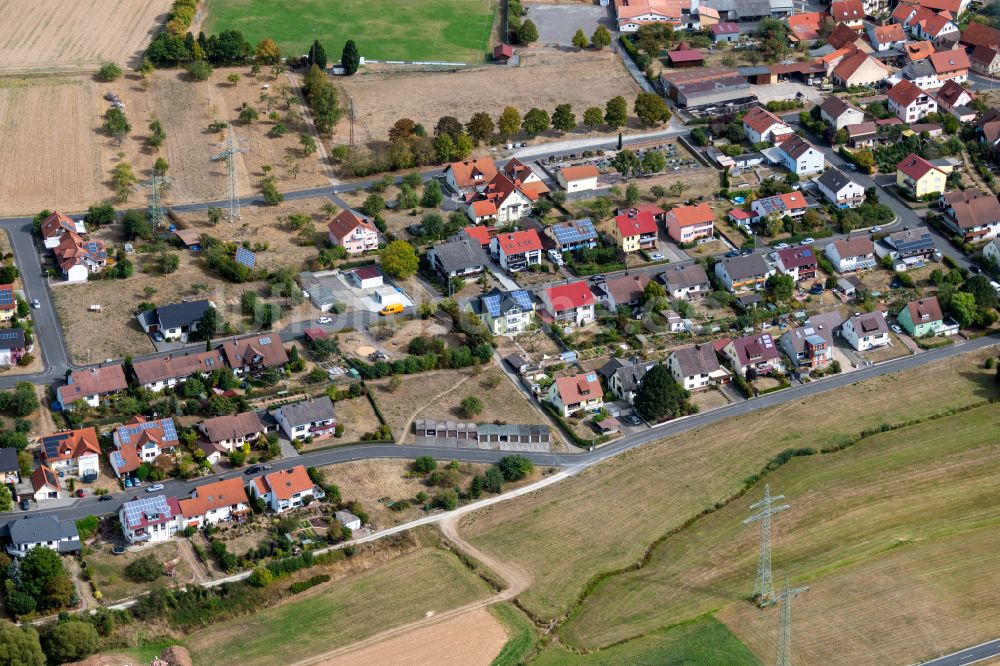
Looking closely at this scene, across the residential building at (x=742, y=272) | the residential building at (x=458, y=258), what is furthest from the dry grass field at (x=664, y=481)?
the residential building at (x=458, y=258)

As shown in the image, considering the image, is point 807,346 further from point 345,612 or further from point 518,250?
point 345,612

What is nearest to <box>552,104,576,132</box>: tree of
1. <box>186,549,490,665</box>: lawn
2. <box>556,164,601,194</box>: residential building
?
<box>556,164,601,194</box>: residential building

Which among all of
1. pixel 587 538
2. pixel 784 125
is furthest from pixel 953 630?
pixel 784 125

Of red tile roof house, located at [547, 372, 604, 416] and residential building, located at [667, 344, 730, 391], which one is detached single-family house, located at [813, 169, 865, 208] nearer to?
residential building, located at [667, 344, 730, 391]

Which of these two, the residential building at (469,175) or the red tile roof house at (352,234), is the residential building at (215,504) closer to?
the red tile roof house at (352,234)

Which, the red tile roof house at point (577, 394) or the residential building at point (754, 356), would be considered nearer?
the red tile roof house at point (577, 394)

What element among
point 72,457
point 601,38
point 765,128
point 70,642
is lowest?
point 70,642

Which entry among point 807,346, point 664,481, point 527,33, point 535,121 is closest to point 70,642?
point 664,481
